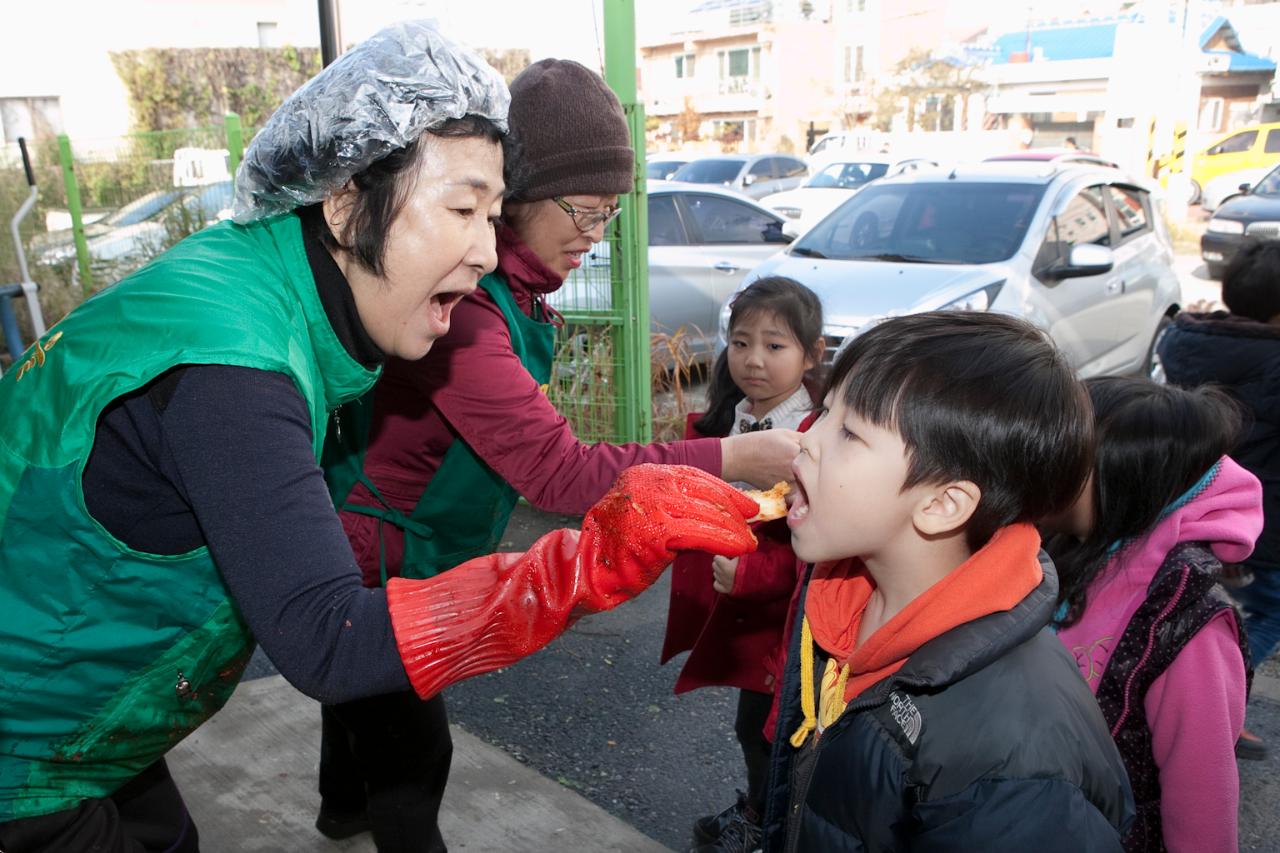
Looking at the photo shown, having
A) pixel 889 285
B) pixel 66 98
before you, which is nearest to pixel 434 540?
pixel 889 285

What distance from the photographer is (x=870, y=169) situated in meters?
18.1

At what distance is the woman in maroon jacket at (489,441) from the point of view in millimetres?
2080

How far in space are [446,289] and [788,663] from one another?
0.87 metres

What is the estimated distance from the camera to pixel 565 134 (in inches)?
87.7

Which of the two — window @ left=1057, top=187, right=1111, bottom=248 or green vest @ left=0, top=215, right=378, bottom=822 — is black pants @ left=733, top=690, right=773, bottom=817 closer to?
green vest @ left=0, top=215, right=378, bottom=822

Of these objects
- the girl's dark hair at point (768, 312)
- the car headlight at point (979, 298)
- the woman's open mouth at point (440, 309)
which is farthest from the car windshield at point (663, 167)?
the woman's open mouth at point (440, 309)

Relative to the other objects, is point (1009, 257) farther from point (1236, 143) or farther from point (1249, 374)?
point (1236, 143)

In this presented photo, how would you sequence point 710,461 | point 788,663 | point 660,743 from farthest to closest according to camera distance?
point 660,743 → point 710,461 → point 788,663

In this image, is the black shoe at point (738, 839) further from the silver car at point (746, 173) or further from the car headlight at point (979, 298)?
the silver car at point (746, 173)

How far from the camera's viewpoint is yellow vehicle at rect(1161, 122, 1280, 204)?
63.0 feet

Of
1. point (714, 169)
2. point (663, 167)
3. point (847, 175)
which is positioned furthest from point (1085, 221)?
point (663, 167)

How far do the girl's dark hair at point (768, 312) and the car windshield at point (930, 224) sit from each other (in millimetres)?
3735

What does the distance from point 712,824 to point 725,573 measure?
874 mm

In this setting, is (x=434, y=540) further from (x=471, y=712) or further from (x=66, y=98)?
(x=66, y=98)
